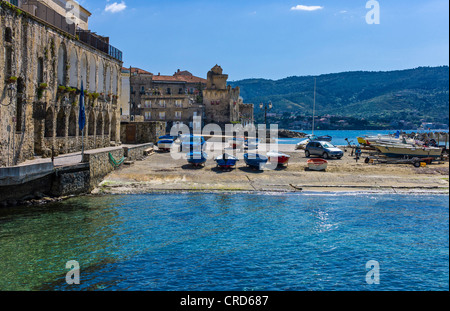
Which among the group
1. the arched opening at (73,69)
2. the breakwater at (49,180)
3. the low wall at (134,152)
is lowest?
the breakwater at (49,180)

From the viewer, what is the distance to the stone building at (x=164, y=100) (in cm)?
8188

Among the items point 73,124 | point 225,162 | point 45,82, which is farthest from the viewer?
point 225,162

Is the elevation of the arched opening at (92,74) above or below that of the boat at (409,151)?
above

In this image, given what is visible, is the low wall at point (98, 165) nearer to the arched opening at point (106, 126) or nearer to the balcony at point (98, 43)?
the arched opening at point (106, 126)

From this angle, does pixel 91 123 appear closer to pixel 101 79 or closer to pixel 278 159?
pixel 101 79

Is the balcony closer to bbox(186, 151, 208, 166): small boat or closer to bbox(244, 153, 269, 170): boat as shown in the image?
bbox(186, 151, 208, 166): small boat

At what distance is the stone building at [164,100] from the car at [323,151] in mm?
42137

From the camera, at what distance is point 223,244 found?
56.3 feet

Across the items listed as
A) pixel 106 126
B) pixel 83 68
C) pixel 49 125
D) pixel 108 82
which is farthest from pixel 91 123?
pixel 49 125

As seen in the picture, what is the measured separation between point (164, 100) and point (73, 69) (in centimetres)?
4920

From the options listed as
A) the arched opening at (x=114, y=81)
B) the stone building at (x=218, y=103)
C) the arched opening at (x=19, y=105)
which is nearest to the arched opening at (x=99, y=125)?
the arched opening at (x=114, y=81)

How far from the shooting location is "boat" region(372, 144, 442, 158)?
41094 millimetres

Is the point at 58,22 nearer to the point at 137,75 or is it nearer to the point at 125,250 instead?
the point at 125,250

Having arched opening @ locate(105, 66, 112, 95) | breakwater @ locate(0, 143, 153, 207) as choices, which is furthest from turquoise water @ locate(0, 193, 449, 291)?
arched opening @ locate(105, 66, 112, 95)
